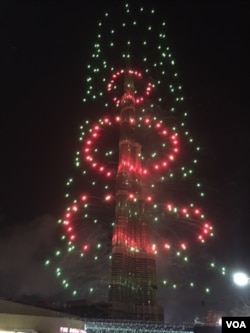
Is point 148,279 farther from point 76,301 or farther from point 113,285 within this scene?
point 76,301

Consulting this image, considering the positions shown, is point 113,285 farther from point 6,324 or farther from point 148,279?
point 6,324

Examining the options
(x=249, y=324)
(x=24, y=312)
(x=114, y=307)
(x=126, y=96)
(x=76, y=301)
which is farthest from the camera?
(x=76, y=301)

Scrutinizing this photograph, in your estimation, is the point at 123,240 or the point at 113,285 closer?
the point at 113,285

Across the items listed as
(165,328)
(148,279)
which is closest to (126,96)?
(148,279)

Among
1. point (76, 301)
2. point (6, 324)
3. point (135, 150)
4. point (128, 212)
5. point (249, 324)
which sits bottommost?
point (76, 301)

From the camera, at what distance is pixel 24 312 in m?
27.7

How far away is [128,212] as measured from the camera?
92.7m

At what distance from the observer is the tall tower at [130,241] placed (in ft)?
268

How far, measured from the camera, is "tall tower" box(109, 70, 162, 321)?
81.8 meters

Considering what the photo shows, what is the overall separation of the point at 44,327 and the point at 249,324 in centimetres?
2270

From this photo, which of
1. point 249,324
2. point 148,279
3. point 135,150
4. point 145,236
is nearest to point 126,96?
point 135,150

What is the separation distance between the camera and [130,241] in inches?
3580

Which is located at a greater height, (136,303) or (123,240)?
(123,240)

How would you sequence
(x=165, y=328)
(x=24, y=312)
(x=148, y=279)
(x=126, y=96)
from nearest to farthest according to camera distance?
1. (x=24, y=312)
2. (x=165, y=328)
3. (x=148, y=279)
4. (x=126, y=96)
